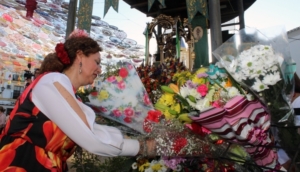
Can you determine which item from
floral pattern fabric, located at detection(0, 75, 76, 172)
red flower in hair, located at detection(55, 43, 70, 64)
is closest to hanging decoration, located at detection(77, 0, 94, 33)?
red flower in hair, located at detection(55, 43, 70, 64)

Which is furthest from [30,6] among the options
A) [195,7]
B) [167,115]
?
[167,115]

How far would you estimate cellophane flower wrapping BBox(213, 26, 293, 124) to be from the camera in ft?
3.68

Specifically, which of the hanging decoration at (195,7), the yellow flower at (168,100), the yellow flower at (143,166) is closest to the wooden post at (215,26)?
the hanging decoration at (195,7)

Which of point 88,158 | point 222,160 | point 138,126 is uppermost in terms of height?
point 138,126

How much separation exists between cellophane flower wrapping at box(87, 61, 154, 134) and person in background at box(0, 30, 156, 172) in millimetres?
159

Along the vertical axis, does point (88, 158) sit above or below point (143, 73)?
below

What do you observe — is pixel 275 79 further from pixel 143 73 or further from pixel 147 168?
pixel 143 73

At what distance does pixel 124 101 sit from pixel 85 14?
5.95 meters

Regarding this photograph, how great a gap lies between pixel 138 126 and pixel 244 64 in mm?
641

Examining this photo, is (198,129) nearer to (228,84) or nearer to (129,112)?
(228,84)

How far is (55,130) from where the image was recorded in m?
1.22

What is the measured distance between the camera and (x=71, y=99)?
1140 millimetres

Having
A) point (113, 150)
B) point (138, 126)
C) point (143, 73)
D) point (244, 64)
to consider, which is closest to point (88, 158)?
point (143, 73)

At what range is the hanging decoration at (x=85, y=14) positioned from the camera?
688 cm
